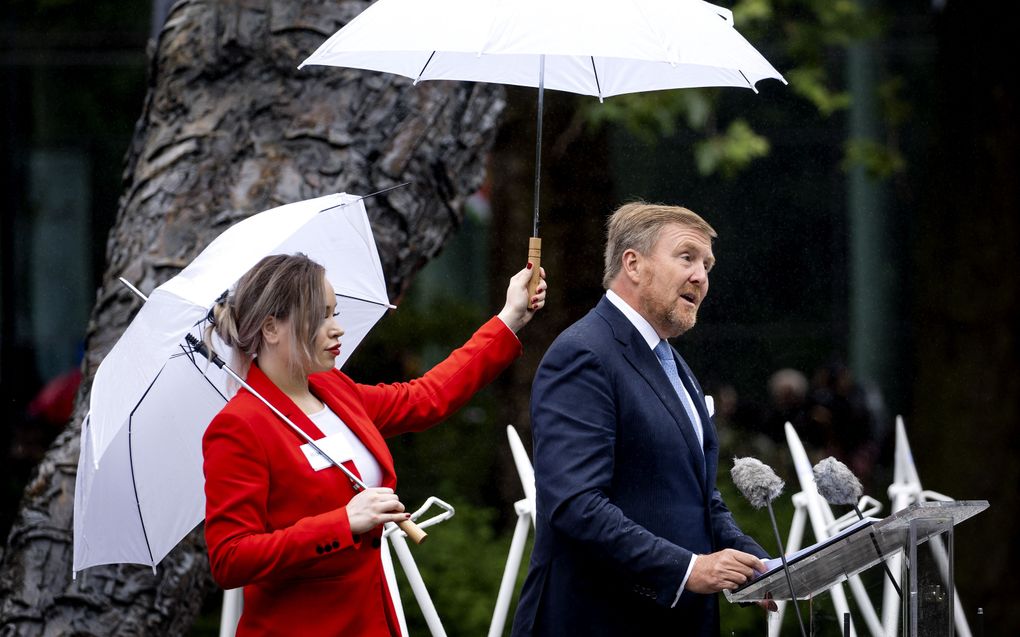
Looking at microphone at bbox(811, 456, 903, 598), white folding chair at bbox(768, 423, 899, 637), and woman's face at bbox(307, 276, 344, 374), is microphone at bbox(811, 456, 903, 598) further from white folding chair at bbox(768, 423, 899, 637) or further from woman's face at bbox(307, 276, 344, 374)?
woman's face at bbox(307, 276, 344, 374)

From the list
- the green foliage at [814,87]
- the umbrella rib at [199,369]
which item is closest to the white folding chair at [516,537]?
the umbrella rib at [199,369]

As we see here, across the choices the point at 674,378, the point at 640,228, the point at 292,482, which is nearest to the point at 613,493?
the point at 674,378

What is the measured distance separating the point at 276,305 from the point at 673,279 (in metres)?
1.01

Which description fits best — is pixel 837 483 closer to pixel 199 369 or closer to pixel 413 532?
pixel 413 532

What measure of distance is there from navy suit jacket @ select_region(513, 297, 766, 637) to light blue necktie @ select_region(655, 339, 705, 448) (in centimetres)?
5

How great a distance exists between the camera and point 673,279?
3449mm

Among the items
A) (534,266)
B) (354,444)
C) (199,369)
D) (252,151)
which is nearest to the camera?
(354,444)

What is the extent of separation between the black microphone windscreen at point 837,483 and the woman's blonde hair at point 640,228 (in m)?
0.71

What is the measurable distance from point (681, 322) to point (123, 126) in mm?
8704

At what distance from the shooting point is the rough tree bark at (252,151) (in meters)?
5.21

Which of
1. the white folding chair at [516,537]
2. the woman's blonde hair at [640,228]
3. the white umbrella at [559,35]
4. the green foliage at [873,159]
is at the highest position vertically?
the white umbrella at [559,35]

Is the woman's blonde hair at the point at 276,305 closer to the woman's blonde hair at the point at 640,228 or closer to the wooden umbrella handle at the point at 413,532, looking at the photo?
the wooden umbrella handle at the point at 413,532

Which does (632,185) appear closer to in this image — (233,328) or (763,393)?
(763,393)

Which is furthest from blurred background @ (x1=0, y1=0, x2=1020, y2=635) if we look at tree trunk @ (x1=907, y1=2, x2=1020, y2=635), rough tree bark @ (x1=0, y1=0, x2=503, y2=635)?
rough tree bark @ (x1=0, y1=0, x2=503, y2=635)
